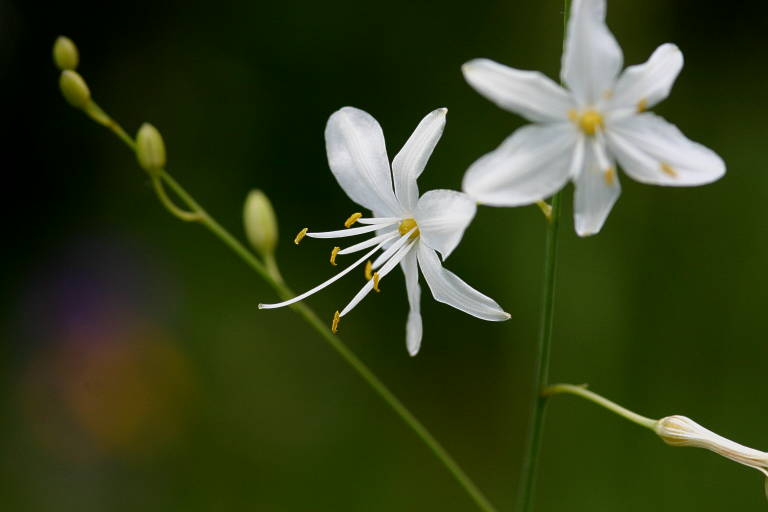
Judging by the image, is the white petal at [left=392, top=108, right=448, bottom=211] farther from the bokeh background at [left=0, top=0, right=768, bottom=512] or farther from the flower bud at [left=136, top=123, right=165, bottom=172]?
the bokeh background at [left=0, top=0, right=768, bottom=512]

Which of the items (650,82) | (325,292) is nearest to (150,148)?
(650,82)

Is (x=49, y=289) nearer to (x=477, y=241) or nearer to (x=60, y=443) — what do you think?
A: (x=60, y=443)

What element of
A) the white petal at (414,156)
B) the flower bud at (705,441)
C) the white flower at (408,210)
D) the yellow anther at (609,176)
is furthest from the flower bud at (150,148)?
the flower bud at (705,441)

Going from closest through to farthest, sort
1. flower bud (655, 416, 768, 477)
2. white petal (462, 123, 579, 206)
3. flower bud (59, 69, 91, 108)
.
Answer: white petal (462, 123, 579, 206), flower bud (655, 416, 768, 477), flower bud (59, 69, 91, 108)

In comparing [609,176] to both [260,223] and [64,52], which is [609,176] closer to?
[260,223]

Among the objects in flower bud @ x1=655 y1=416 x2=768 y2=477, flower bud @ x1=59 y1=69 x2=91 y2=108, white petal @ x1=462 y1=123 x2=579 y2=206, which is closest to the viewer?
white petal @ x1=462 y1=123 x2=579 y2=206

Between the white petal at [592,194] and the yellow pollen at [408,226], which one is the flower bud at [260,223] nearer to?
the yellow pollen at [408,226]

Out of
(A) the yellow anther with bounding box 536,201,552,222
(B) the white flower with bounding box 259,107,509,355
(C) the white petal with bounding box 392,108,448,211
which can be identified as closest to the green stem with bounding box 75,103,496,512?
(B) the white flower with bounding box 259,107,509,355

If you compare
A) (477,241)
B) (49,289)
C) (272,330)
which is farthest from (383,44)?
(49,289)
